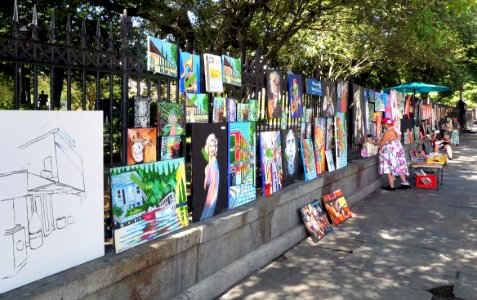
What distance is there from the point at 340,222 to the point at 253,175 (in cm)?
265

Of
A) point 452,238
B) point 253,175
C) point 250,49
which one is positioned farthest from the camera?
point 250,49

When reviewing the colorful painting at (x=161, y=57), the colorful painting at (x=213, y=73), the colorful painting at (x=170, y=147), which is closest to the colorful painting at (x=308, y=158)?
the colorful painting at (x=213, y=73)

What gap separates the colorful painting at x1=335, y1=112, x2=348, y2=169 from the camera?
8.33 m

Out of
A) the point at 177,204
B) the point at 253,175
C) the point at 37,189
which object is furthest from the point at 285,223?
the point at 37,189

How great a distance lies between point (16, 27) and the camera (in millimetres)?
2912

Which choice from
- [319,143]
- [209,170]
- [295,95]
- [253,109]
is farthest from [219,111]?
[319,143]

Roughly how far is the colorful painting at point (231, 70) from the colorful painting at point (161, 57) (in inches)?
34.0

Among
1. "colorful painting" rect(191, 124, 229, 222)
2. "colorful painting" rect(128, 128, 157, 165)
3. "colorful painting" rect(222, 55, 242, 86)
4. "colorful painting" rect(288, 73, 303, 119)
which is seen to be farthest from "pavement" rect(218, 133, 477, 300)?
"colorful painting" rect(222, 55, 242, 86)

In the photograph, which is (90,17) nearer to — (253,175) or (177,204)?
(253,175)

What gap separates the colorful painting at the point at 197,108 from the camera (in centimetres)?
445

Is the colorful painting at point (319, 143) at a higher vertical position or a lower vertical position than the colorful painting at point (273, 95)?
lower

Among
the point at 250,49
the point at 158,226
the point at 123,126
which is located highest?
the point at 250,49

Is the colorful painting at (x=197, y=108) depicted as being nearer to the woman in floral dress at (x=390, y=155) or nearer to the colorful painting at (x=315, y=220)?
the colorful painting at (x=315, y=220)

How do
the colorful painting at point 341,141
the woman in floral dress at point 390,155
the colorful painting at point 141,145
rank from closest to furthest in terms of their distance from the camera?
the colorful painting at point 141,145, the colorful painting at point 341,141, the woman in floral dress at point 390,155
